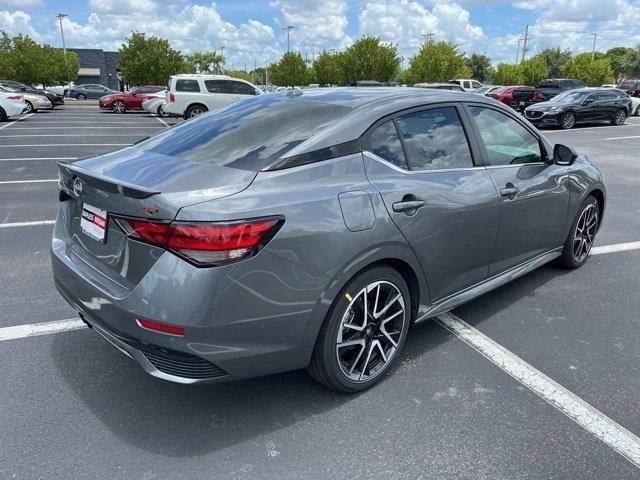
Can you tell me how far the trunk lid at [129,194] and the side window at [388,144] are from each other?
794mm

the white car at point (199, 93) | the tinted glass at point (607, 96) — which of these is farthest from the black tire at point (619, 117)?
the white car at point (199, 93)

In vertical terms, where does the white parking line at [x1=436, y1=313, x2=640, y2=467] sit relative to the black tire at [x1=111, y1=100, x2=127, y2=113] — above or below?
below

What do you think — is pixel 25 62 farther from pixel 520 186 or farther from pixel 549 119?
pixel 520 186

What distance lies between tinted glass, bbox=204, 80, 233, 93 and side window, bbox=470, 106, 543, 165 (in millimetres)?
19007

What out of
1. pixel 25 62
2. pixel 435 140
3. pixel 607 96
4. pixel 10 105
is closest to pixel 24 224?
pixel 435 140

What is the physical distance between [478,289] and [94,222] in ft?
8.06

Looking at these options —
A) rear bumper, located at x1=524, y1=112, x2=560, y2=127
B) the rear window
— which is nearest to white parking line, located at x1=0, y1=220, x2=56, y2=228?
the rear window

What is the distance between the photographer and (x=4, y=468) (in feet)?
7.77

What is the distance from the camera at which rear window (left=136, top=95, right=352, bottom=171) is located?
9.06ft

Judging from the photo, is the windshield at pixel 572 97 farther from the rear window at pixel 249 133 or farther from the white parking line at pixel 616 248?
the rear window at pixel 249 133

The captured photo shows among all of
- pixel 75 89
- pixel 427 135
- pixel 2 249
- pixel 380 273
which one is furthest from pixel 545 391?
pixel 75 89

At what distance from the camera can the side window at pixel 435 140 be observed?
10.4ft

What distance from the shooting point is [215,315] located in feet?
7.55

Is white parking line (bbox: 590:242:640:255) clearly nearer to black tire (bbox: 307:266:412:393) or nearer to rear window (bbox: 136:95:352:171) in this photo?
black tire (bbox: 307:266:412:393)
